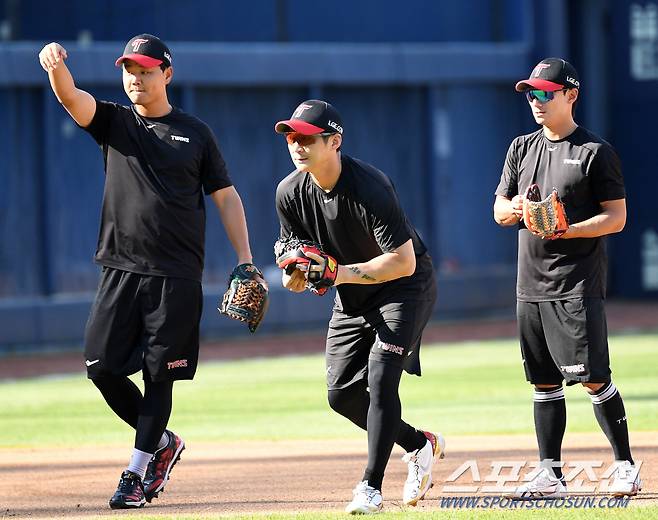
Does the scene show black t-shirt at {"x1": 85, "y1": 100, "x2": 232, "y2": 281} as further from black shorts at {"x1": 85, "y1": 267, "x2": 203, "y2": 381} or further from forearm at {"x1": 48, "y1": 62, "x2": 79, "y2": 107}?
forearm at {"x1": 48, "y1": 62, "x2": 79, "y2": 107}

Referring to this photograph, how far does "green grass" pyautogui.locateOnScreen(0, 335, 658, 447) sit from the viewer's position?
10.2m

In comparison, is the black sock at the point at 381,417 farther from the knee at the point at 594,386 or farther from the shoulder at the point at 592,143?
the shoulder at the point at 592,143

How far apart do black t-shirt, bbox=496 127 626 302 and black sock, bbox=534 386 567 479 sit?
0.53 m

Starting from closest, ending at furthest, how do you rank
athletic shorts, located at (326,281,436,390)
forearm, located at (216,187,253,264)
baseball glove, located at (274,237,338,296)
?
baseball glove, located at (274,237,338,296) → athletic shorts, located at (326,281,436,390) → forearm, located at (216,187,253,264)

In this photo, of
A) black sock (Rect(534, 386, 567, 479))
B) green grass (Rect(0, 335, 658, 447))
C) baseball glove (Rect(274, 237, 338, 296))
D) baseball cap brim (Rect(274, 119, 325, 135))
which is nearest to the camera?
baseball glove (Rect(274, 237, 338, 296))

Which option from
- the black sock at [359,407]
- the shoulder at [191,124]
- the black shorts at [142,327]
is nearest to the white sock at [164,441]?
the black shorts at [142,327]

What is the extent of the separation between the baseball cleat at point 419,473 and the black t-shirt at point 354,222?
2.74 feet

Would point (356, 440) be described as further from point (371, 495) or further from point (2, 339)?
point (2, 339)

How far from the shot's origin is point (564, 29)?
22.7 metres

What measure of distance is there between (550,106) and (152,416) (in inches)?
101

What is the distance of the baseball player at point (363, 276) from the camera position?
6398 mm

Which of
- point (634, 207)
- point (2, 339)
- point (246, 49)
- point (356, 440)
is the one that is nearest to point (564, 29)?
point (634, 207)

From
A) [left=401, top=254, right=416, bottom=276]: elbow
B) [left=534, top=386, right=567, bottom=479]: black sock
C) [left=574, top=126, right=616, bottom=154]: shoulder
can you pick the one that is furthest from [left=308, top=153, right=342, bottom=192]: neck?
[left=534, top=386, right=567, bottom=479]: black sock

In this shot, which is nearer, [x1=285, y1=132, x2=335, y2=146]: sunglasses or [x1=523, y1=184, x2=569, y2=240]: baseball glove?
[x1=285, y1=132, x2=335, y2=146]: sunglasses
